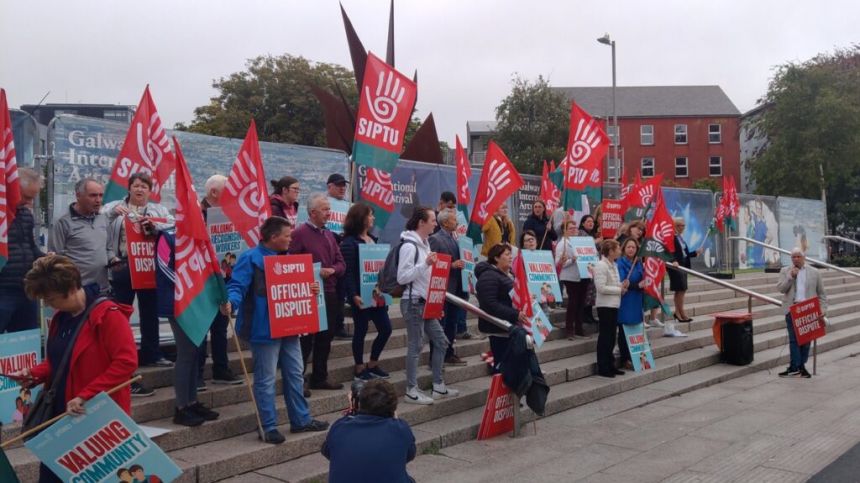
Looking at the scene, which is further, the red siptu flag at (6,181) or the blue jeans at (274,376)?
→ the blue jeans at (274,376)

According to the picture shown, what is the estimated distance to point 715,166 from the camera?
2670 inches

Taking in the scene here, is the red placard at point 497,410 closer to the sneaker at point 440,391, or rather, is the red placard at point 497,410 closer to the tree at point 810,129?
the sneaker at point 440,391

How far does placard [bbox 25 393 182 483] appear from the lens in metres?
3.83

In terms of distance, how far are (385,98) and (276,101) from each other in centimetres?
3051

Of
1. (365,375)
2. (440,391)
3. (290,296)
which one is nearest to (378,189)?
(365,375)

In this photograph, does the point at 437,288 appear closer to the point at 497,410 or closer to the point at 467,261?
the point at 497,410

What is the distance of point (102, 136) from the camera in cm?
796

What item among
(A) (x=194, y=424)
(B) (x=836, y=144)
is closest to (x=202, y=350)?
(A) (x=194, y=424)

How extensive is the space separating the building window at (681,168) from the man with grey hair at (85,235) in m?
66.7

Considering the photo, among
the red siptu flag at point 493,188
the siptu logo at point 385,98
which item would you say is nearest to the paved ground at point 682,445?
the red siptu flag at point 493,188

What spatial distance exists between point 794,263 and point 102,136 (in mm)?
9403

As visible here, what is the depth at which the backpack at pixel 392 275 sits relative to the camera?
7.50m

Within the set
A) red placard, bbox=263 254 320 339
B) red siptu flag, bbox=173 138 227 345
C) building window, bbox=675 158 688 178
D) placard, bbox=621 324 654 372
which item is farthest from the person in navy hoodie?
building window, bbox=675 158 688 178

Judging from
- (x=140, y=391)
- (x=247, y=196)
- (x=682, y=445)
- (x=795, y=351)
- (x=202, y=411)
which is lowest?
(x=682, y=445)
